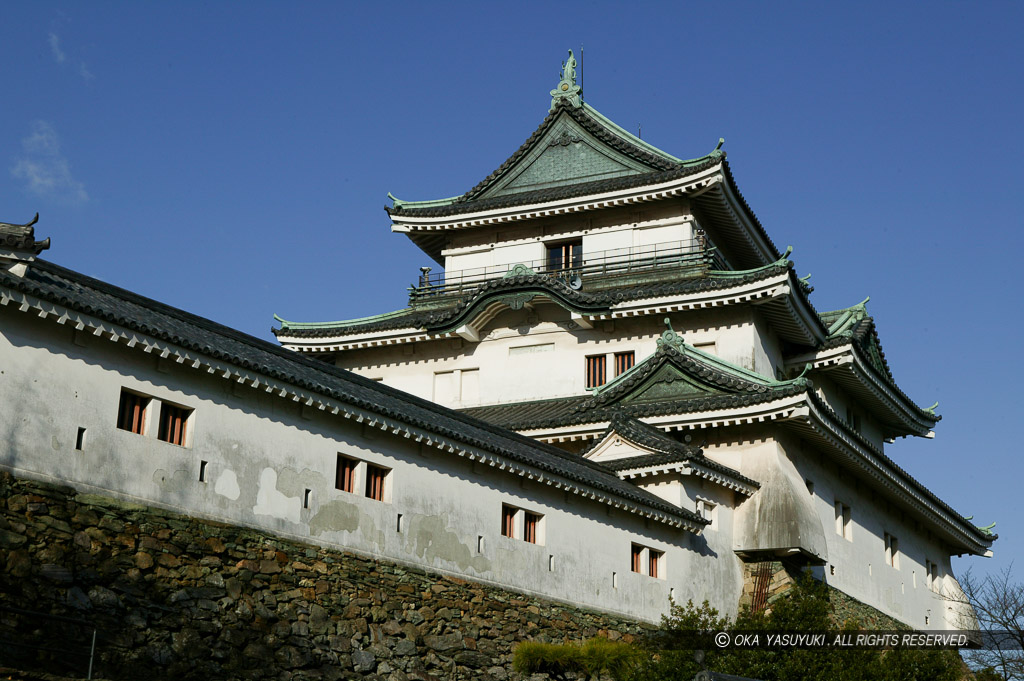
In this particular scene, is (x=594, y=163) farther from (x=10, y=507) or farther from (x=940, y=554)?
(x=10, y=507)

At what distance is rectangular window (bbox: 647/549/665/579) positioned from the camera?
25.0 meters

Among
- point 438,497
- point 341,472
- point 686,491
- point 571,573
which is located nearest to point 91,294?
point 341,472

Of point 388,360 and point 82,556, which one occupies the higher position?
point 388,360

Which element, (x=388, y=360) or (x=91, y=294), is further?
(x=388, y=360)

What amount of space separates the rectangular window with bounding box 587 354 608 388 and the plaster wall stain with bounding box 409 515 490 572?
43.1 ft

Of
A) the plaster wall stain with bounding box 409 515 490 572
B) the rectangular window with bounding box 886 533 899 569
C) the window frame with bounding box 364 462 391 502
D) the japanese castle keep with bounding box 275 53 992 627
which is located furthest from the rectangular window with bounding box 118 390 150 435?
the rectangular window with bounding box 886 533 899 569

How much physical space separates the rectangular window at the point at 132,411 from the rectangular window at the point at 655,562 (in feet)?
40.1

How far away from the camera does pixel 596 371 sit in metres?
33.8

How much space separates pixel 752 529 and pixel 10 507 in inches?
725

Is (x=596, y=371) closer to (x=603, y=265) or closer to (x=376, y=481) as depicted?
(x=603, y=265)

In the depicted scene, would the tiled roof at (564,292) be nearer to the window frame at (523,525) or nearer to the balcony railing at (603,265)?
the balcony railing at (603,265)

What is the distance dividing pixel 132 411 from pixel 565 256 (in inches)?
860

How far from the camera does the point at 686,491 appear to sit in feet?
86.5

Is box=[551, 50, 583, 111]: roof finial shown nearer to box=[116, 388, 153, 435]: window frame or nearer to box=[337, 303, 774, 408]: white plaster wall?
box=[337, 303, 774, 408]: white plaster wall
